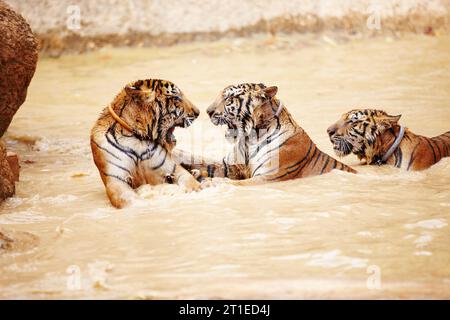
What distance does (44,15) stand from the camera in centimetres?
1183

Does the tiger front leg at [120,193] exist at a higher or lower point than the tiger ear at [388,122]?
lower

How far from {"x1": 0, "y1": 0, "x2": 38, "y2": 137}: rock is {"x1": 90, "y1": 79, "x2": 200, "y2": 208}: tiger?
4.27 ft

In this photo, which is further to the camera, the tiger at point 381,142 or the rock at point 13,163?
the tiger at point 381,142

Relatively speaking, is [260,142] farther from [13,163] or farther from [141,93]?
[13,163]

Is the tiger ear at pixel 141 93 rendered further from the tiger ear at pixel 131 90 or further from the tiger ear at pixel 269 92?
the tiger ear at pixel 269 92

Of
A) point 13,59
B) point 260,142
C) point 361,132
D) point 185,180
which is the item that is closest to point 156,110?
point 185,180

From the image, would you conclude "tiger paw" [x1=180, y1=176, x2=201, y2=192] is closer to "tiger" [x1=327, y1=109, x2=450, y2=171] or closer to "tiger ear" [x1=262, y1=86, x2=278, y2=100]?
"tiger ear" [x1=262, y1=86, x2=278, y2=100]

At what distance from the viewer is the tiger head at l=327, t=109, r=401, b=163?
5.73 meters

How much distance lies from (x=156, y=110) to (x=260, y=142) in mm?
813

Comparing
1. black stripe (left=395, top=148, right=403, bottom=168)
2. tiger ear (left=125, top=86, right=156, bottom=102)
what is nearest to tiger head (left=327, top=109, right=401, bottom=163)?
black stripe (left=395, top=148, right=403, bottom=168)

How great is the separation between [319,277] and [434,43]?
8.91 metres

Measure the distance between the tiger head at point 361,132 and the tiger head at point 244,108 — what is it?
0.80m

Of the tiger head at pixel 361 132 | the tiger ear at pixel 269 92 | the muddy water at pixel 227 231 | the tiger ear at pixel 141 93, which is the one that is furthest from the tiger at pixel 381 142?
the tiger ear at pixel 141 93

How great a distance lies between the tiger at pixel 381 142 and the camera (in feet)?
18.6
